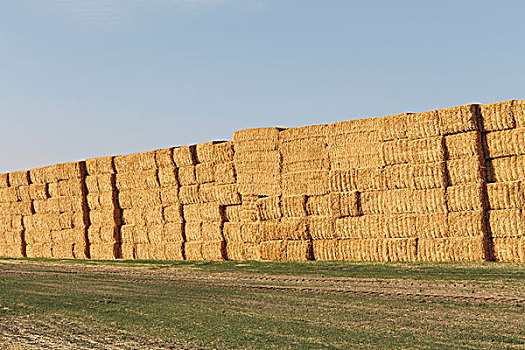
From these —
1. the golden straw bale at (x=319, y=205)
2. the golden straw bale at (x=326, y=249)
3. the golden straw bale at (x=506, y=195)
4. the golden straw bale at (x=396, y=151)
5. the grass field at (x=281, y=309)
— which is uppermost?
the golden straw bale at (x=396, y=151)

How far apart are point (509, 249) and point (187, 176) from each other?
13.3 meters

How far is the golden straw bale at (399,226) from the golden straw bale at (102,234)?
1435 cm

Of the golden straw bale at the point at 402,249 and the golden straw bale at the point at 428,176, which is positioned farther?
the golden straw bale at the point at 402,249

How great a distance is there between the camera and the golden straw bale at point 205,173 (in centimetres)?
2673

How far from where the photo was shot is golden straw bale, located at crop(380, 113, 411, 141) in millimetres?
21016

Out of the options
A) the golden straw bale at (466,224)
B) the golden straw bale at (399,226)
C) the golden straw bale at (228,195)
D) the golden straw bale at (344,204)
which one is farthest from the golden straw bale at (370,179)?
the golden straw bale at (228,195)

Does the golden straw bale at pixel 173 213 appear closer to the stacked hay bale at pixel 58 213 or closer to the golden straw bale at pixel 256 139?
the golden straw bale at pixel 256 139

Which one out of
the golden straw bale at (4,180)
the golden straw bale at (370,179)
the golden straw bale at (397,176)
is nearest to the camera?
the golden straw bale at (397,176)

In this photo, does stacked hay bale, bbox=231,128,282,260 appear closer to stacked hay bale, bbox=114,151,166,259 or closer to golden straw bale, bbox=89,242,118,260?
stacked hay bale, bbox=114,151,166,259

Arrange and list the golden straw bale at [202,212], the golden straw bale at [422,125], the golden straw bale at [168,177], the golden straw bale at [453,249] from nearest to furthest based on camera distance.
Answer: the golden straw bale at [453,249] < the golden straw bale at [422,125] < the golden straw bale at [202,212] < the golden straw bale at [168,177]

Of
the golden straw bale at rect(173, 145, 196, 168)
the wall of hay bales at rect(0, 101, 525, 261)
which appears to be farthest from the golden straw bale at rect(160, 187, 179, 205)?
the golden straw bale at rect(173, 145, 196, 168)

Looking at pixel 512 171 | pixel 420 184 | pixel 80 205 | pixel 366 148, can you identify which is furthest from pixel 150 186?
pixel 512 171

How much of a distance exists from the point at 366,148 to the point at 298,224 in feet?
12.6

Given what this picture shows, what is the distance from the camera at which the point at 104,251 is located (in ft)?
104
